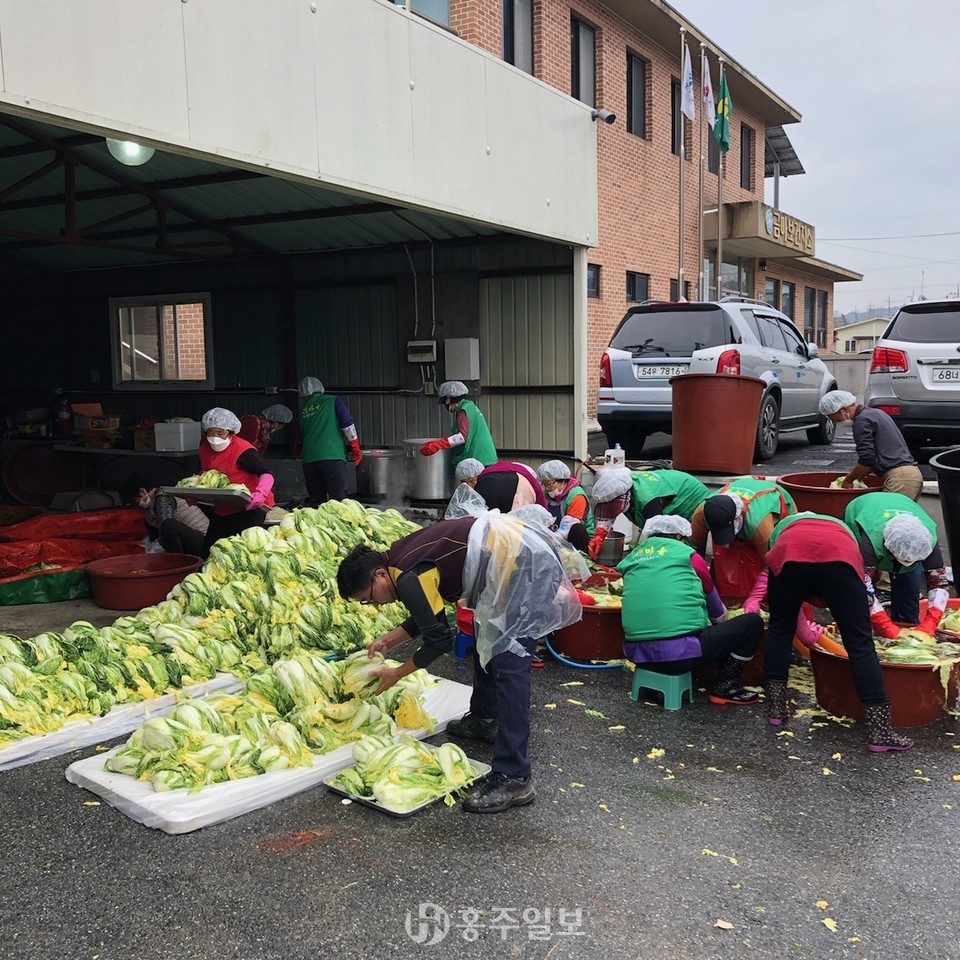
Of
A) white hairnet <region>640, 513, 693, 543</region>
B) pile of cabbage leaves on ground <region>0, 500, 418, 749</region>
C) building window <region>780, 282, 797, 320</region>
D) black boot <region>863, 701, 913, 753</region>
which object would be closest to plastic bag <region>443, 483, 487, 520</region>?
pile of cabbage leaves on ground <region>0, 500, 418, 749</region>

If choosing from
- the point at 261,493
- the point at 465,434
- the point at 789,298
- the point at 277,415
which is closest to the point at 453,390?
the point at 465,434

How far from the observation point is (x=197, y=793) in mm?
4266

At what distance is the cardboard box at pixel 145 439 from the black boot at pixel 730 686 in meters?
8.43

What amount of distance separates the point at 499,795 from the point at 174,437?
27.5 feet

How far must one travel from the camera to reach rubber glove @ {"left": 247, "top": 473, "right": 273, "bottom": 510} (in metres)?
7.77

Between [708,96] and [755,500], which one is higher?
[708,96]

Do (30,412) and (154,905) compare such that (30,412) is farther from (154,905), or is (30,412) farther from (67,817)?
(154,905)

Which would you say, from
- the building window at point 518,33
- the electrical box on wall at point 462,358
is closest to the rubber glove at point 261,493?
the electrical box on wall at point 462,358

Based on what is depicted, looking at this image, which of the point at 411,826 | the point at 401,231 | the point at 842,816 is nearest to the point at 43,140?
the point at 401,231

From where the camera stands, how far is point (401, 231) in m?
11.1

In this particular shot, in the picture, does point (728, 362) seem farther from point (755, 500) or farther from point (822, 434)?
point (755, 500)

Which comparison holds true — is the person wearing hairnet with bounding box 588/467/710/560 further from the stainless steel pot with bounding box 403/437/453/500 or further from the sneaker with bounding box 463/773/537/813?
the stainless steel pot with bounding box 403/437/453/500

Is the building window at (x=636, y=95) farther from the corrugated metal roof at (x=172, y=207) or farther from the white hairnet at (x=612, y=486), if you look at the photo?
the white hairnet at (x=612, y=486)

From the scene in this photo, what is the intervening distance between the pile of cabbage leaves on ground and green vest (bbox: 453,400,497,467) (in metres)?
2.13
